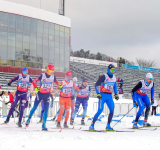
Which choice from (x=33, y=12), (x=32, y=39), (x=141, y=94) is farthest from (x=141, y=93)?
(x=33, y=12)

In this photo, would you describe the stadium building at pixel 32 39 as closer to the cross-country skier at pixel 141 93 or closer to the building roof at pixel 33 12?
the building roof at pixel 33 12

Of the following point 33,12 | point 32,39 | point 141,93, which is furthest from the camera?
point 33,12

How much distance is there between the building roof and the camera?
→ 35.2 meters

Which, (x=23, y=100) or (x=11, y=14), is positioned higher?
(x=11, y=14)

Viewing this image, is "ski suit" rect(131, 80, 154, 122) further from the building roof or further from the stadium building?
the building roof

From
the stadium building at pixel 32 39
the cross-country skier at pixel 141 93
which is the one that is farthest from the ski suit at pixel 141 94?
the stadium building at pixel 32 39

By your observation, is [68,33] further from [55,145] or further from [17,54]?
[55,145]

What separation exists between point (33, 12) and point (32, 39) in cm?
393

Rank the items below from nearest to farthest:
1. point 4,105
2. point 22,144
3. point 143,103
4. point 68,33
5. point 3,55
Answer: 1. point 22,144
2. point 143,103
3. point 4,105
4. point 3,55
5. point 68,33

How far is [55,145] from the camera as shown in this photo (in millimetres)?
5059

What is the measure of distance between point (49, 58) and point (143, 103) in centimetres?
2956

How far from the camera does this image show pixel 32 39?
36.8 meters

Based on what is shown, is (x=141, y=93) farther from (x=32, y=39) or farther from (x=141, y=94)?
(x=32, y=39)

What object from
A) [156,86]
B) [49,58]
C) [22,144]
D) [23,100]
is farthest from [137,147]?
[156,86]
